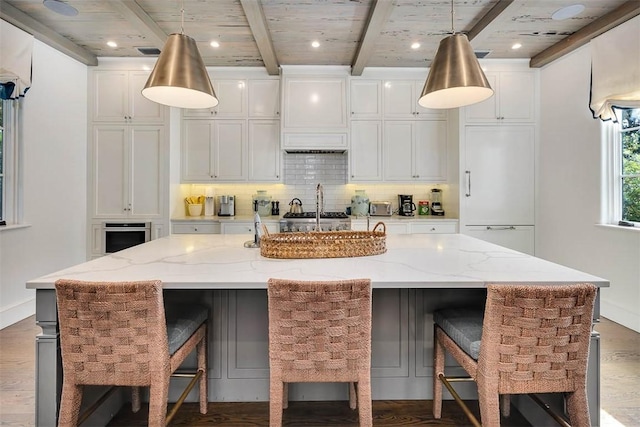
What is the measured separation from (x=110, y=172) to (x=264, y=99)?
1948 millimetres

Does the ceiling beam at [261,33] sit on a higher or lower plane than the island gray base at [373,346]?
higher

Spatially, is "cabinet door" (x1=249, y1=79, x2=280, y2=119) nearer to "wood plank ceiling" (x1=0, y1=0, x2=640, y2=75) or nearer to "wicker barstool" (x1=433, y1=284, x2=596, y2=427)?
"wood plank ceiling" (x1=0, y1=0, x2=640, y2=75)

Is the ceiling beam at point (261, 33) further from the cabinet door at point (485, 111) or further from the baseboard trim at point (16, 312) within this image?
the baseboard trim at point (16, 312)

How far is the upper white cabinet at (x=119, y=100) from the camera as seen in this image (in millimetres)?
4234

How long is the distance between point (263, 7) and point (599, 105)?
3007mm

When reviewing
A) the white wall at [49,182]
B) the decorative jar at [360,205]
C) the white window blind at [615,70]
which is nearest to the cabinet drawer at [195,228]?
the white wall at [49,182]

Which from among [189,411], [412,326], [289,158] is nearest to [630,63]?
[412,326]

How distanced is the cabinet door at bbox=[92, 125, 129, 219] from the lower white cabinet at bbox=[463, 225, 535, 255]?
13.0 ft

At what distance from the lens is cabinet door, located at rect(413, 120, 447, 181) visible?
448 cm

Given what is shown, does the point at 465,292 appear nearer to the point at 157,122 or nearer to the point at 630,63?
the point at 630,63

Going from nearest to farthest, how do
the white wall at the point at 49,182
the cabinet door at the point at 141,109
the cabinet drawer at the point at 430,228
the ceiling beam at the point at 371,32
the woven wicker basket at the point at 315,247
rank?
the woven wicker basket at the point at 315,247, the ceiling beam at the point at 371,32, the white wall at the point at 49,182, the cabinet door at the point at 141,109, the cabinet drawer at the point at 430,228

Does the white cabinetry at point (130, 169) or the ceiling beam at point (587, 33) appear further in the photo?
the white cabinetry at point (130, 169)

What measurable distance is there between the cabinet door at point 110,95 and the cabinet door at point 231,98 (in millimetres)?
994

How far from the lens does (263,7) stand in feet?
9.98
